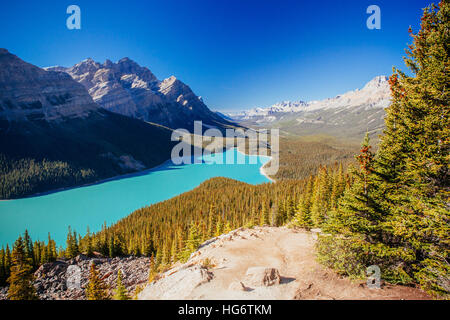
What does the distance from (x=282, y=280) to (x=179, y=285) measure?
6422mm

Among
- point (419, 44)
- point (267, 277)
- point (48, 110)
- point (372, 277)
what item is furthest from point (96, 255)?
point (48, 110)

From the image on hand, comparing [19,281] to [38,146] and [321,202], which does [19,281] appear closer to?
[321,202]

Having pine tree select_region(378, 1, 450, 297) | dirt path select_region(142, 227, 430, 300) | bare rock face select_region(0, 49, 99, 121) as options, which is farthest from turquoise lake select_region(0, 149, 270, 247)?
bare rock face select_region(0, 49, 99, 121)

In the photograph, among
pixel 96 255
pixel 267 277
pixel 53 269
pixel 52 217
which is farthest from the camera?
pixel 52 217

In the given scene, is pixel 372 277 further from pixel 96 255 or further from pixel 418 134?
pixel 96 255

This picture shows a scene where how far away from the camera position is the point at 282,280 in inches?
498

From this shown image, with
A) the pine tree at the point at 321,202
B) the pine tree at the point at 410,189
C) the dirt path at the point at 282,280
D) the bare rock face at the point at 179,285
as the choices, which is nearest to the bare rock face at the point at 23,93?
the bare rock face at the point at 179,285

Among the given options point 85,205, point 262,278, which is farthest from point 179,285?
point 85,205

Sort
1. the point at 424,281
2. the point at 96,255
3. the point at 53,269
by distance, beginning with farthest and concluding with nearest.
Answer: the point at 96,255, the point at 53,269, the point at 424,281

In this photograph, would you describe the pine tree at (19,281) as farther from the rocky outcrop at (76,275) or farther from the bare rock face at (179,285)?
the rocky outcrop at (76,275)

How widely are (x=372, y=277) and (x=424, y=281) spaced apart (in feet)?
7.01

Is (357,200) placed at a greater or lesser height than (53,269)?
greater

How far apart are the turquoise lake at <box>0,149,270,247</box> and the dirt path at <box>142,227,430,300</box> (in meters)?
76.7

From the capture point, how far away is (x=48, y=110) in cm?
18875
